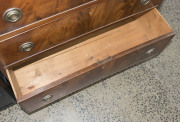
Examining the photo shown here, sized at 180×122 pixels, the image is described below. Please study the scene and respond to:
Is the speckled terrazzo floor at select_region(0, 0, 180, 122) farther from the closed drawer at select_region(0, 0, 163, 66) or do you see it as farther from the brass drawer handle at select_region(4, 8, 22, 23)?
the brass drawer handle at select_region(4, 8, 22, 23)

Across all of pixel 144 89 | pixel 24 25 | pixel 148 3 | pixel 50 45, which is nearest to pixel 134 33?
pixel 148 3

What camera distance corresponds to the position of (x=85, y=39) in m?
1.26

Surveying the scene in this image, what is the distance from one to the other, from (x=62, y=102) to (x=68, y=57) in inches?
11.2

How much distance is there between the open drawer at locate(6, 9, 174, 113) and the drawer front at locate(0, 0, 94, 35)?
0.28 m

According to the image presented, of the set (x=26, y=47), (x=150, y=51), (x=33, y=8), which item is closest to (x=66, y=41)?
(x=26, y=47)

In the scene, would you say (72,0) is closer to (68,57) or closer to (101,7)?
(101,7)

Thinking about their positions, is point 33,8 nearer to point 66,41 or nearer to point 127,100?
point 66,41

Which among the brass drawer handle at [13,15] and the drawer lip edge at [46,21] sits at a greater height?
the brass drawer handle at [13,15]

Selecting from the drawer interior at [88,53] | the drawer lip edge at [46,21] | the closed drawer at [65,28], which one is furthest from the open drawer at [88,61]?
the drawer lip edge at [46,21]

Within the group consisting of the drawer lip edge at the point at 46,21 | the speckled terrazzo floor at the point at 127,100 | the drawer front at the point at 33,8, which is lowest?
the speckled terrazzo floor at the point at 127,100

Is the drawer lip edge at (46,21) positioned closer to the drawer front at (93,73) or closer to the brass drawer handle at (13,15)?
the brass drawer handle at (13,15)

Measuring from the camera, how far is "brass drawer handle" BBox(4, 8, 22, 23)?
73 cm

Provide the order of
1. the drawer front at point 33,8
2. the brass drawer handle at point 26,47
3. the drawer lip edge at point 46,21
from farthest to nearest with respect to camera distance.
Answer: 1. the brass drawer handle at point 26,47
2. the drawer lip edge at point 46,21
3. the drawer front at point 33,8

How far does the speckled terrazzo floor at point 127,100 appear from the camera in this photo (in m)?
1.26
